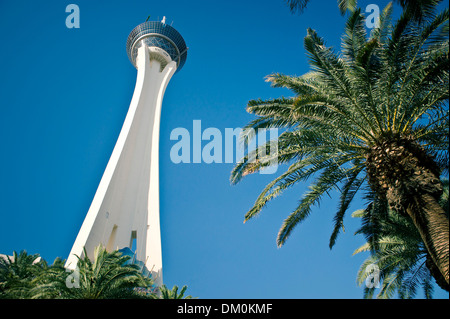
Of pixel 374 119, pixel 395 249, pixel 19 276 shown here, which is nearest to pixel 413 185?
pixel 374 119

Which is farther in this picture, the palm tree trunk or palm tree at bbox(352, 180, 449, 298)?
palm tree at bbox(352, 180, 449, 298)

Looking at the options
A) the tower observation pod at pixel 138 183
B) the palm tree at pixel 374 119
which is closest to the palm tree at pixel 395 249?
the palm tree at pixel 374 119

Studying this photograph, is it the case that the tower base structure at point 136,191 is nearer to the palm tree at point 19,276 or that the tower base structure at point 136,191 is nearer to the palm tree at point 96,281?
the palm tree at point 19,276

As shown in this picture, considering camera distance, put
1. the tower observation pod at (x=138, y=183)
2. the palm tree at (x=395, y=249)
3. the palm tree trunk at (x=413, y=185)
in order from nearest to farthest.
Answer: the palm tree trunk at (x=413, y=185)
the palm tree at (x=395, y=249)
the tower observation pod at (x=138, y=183)

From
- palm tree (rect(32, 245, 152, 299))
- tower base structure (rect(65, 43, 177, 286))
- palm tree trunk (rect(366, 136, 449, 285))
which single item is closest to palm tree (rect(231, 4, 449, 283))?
palm tree trunk (rect(366, 136, 449, 285))

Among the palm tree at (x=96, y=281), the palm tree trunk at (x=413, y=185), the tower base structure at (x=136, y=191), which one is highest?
the tower base structure at (x=136, y=191)

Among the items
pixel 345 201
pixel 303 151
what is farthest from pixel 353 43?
pixel 345 201

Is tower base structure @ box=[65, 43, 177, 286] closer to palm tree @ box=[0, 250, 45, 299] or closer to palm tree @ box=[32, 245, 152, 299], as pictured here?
palm tree @ box=[0, 250, 45, 299]

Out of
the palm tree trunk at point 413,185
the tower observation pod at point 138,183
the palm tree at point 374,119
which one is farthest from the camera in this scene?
the tower observation pod at point 138,183
